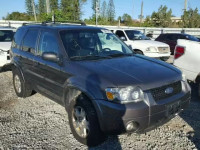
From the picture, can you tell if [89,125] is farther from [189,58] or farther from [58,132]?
[189,58]

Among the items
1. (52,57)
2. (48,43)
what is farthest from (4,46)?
(52,57)

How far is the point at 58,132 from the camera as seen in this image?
3.77m

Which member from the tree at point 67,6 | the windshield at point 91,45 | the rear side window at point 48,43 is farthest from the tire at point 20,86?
the tree at point 67,6

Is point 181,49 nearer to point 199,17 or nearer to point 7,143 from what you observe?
point 7,143

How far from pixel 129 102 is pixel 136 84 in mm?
269

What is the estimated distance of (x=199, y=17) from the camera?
38.4 m

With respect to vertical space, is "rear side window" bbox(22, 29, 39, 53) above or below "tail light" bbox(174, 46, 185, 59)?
above

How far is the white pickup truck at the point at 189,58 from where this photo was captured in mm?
5043

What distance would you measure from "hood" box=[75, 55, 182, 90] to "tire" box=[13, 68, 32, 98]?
91.7 inches

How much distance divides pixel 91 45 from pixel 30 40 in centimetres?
160

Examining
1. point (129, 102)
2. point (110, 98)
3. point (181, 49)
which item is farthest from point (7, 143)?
point (181, 49)

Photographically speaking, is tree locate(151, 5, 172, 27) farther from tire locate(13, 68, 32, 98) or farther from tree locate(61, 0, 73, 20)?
tire locate(13, 68, 32, 98)

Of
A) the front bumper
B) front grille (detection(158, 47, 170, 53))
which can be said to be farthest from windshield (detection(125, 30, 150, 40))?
the front bumper

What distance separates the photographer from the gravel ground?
3361 mm
